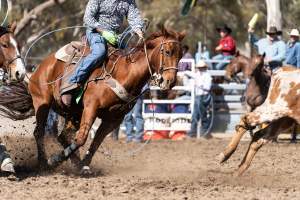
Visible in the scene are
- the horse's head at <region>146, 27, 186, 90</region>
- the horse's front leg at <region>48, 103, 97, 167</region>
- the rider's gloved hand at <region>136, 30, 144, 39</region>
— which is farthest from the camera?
the rider's gloved hand at <region>136, 30, 144, 39</region>

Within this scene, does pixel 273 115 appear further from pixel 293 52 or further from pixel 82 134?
pixel 293 52

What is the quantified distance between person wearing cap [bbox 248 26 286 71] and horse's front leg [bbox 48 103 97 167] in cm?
671

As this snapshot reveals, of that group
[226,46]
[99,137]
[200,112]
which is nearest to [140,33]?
[99,137]

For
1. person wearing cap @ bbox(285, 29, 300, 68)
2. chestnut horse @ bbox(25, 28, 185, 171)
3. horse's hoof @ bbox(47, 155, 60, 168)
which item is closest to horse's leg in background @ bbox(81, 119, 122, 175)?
chestnut horse @ bbox(25, 28, 185, 171)

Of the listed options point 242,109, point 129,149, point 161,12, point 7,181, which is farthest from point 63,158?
point 161,12

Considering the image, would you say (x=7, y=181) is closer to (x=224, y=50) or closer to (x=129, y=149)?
(x=129, y=149)

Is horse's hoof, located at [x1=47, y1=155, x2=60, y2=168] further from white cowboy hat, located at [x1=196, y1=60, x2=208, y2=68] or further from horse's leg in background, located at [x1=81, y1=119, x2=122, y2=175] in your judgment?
white cowboy hat, located at [x1=196, y1=60, x2=208, y2=68]

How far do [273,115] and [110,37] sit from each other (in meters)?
2.15

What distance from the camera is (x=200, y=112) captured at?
16.9 metres

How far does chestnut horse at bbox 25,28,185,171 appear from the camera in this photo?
8.95 meters

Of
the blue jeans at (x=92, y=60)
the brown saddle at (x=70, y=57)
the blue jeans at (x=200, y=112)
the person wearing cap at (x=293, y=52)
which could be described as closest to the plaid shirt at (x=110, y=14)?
the blue jeans at (x=92, y=60)

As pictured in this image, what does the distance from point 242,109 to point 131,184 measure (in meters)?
9.41

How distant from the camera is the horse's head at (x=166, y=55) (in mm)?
8773

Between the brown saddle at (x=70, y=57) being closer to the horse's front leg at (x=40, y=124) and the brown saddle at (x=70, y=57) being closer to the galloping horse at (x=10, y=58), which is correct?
the horse's front leg at (x=40, y=124)
